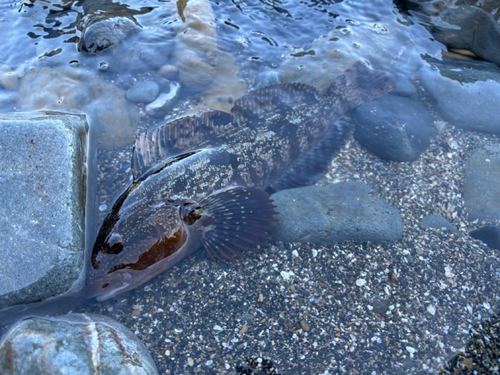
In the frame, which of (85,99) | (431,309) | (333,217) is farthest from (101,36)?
(431,309)

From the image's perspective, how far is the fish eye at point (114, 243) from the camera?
3.58 meters

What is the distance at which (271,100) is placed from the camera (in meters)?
5.20

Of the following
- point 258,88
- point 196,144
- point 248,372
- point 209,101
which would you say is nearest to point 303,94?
point 258,88

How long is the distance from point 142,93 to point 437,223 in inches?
158

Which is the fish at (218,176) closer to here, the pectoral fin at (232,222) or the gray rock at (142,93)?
the pectoral fin at (232,222)

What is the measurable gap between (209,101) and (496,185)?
3.77m

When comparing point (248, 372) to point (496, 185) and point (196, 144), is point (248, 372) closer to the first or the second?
point (196, 144)

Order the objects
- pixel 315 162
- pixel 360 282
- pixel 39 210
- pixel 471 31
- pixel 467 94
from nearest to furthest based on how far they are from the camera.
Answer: pixel 39 210 < pixel 360 282 < pixel 315 162 < pixel 467 94 < pixel 471 31

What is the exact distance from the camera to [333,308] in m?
3.66

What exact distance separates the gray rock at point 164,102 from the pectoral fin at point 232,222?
174 cm

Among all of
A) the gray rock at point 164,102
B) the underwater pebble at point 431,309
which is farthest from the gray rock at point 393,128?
the gray rock at point 164,102

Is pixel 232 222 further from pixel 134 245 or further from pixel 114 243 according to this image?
pixel 114 243

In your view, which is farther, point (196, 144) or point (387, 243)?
point (196, 144)

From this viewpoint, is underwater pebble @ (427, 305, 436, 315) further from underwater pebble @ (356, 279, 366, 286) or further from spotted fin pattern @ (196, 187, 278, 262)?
spotted fin pattern @ (196, 187, 278, 262)
